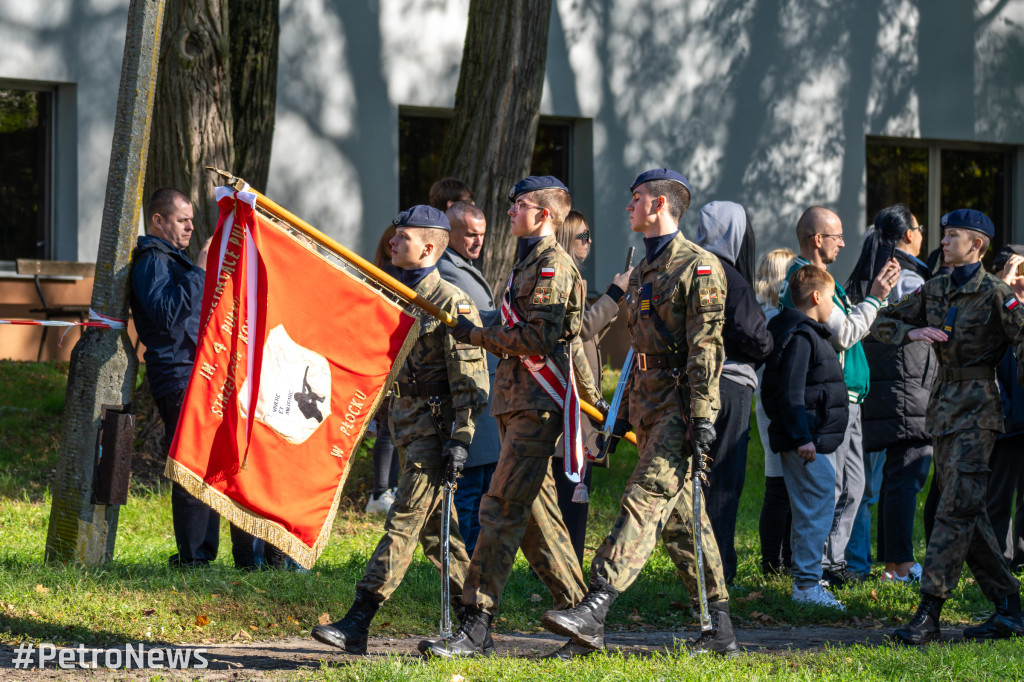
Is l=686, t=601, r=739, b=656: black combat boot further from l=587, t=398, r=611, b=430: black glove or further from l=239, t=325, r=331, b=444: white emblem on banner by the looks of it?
l=239, t=325, r=331, b=444: white emblem on banner

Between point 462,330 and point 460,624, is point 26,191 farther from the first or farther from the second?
point 460,624

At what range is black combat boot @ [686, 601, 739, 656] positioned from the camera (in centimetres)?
566

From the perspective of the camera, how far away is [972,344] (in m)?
6.27

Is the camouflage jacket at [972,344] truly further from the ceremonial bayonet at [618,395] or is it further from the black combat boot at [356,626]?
the black combat boot at [356,626]

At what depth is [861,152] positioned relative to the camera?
16.8 meters

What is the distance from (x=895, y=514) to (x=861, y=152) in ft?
32.9

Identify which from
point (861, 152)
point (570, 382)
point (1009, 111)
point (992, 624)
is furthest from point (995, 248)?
point (570, 382)

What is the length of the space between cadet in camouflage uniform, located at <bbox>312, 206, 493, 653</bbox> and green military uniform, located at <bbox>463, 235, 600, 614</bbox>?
0.19 meters

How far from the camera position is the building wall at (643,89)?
42.4 ft

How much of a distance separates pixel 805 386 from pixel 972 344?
3.82 ft

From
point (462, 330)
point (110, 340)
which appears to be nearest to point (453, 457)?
point (462, 330)

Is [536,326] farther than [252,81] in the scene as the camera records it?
No

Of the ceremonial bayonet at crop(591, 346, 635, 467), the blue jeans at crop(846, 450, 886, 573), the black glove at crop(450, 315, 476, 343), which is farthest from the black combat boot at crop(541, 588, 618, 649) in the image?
the blue jeans at crop(846, 450, 886, 573)

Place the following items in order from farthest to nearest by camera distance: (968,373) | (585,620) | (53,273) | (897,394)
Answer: (53,273) < (897,394) < (968,373) < (585,620)
